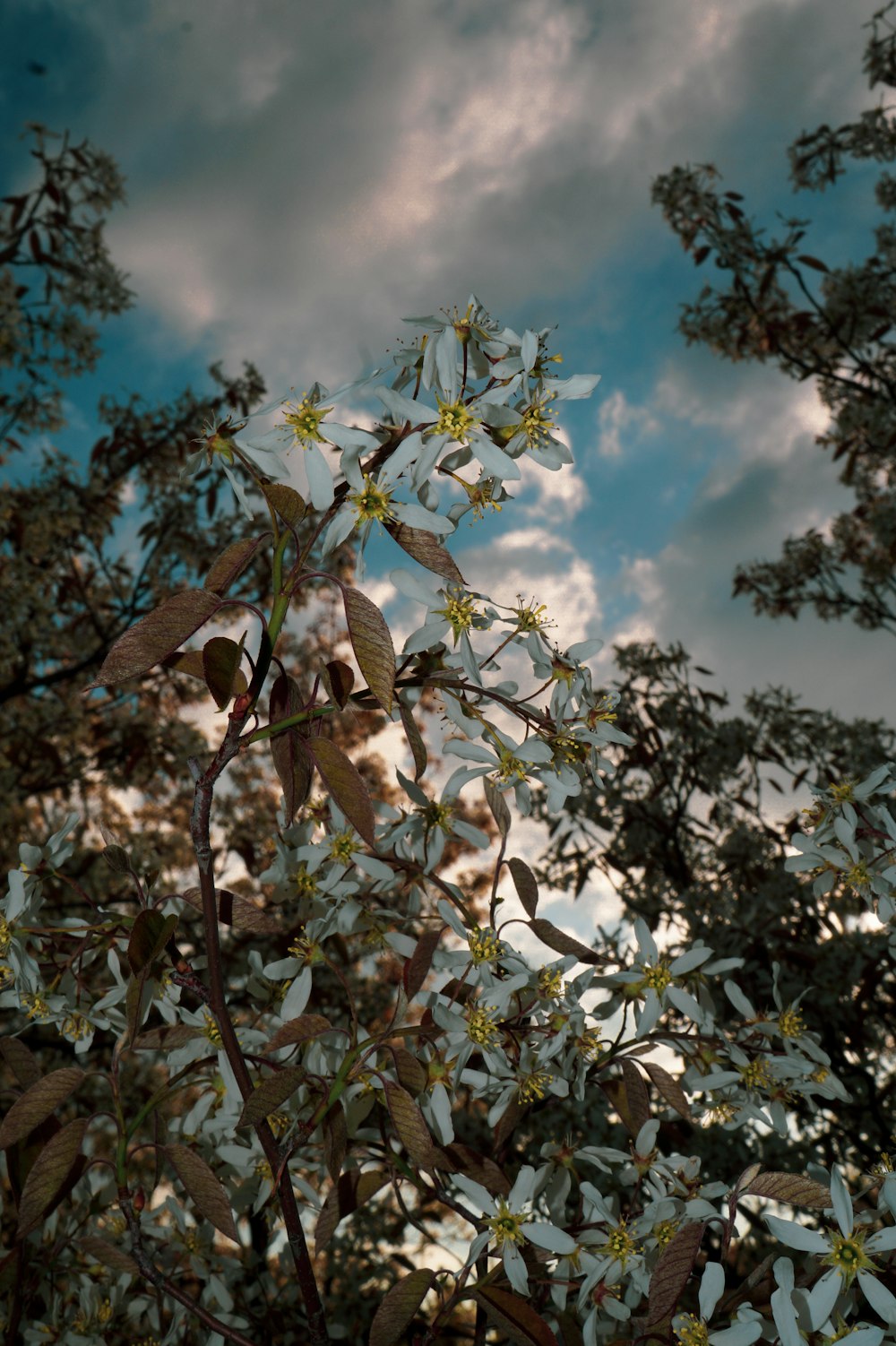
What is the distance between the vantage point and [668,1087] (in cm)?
126

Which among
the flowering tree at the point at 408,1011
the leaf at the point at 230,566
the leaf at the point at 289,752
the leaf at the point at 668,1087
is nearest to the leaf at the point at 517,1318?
the flowering tree at the point at 408,1011

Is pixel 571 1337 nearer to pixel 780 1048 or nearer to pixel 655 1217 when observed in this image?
pixel 655 1217

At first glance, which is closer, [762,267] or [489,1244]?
[489,1244]

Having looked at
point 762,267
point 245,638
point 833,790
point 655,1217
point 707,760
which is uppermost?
point 762,267

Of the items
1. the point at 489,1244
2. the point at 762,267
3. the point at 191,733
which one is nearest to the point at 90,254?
the point at 191,733

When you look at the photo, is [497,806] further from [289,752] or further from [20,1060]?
[20,1060]

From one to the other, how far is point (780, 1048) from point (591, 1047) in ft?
1.60

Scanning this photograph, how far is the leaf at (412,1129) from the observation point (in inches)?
40.3

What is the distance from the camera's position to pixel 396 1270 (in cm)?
279

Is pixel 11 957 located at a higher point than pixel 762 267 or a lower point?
lower

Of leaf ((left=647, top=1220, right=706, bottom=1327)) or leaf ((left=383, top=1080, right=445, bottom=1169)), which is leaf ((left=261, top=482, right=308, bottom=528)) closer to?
leaf ((left=383, top=1080, right=445, bottom=1169))

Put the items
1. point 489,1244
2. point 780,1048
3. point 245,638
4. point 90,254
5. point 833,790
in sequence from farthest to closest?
point 90,254, point 780,1048, point 833,790, point 489,1244, point 245,638

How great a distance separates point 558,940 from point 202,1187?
1.69 feet

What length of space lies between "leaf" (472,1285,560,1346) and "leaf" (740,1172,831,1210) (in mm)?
262
